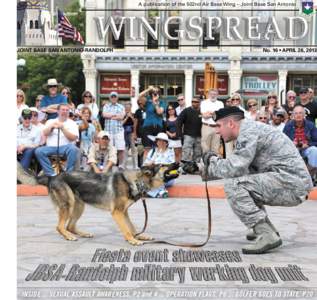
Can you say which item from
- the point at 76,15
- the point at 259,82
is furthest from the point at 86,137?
the point at 76,15

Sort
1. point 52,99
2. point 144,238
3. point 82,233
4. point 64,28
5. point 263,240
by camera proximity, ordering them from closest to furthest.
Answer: point 263,240 < point 144,238 < point 82,233 < point 52,99 < point 64,28

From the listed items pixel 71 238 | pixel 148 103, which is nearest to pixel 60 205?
pixel 71 238

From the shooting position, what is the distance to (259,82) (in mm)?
37844

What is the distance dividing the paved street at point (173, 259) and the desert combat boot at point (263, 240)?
0.30 feet

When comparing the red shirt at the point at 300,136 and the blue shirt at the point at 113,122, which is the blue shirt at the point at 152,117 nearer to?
the blue shirt at the point at 113,122

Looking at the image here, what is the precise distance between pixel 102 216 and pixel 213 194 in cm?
265

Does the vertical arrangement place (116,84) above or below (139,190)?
above

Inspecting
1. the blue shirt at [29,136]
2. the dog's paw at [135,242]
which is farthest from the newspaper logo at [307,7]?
the dog's paw at [135,242]

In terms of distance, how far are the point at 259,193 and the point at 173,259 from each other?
1146mm

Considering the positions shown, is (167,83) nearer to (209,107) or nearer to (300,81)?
(300,81)

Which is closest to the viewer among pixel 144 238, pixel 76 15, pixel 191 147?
pixel 144 238

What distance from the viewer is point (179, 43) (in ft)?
121

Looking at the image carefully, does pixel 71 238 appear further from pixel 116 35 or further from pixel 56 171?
pixel 116 35

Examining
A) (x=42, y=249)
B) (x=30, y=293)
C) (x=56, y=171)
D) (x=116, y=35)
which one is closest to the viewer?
(x=30, y=293)
